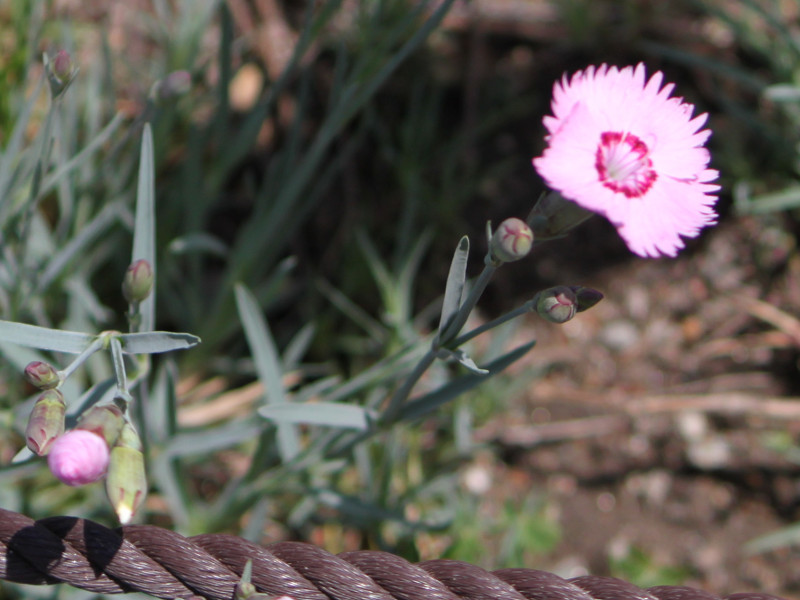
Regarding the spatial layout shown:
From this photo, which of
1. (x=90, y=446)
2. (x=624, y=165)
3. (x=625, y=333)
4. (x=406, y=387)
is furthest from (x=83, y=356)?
(x=625, y=333)

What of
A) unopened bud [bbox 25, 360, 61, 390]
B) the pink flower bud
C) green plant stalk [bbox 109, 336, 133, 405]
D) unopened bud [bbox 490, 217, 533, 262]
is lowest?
the pink flower bud

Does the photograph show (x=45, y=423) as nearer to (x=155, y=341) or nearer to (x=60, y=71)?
(x=155, y=341)

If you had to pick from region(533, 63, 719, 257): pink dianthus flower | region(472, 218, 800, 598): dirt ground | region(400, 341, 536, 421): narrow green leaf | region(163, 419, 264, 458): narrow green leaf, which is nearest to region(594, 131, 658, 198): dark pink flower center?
region(533, 63, 719, 257): pink dianthus flower

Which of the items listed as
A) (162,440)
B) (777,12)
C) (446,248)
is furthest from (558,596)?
(777,12)

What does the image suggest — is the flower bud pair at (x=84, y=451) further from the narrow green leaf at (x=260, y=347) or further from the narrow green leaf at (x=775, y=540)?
the narrow green leaf at (x=775, y=540)

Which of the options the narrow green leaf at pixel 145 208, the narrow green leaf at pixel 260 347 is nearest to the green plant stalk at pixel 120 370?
the narrow green leaf at pixel 145 208

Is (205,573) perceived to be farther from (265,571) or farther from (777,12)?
(777,12)

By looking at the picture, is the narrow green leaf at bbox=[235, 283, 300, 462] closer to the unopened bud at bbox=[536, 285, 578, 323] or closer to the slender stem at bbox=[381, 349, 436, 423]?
the slender stem at bbox=[381, 349, 436, 423]
